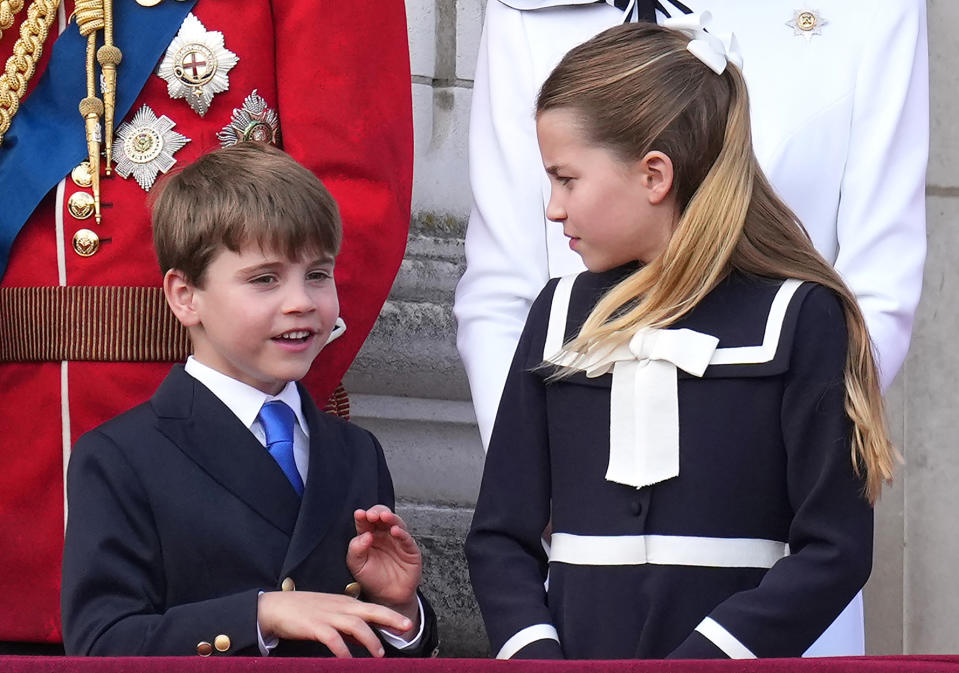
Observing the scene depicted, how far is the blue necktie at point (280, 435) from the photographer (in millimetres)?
2639

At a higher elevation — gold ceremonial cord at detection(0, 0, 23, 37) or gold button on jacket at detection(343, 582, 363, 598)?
gold ceremonial cord at detection(0, 0, 23, 37)

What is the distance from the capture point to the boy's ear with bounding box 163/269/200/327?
2686 millimetres

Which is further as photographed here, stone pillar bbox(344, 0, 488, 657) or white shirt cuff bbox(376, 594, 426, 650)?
stone pillar bbox(344, 0, 488, 657)

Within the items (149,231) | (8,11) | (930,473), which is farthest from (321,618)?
(930,473)

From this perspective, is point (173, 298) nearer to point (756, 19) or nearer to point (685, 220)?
point (685, 220)

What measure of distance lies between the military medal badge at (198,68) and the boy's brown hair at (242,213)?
164 mm

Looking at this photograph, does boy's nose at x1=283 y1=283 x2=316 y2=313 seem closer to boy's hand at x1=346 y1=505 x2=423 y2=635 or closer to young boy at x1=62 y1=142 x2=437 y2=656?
young boy at x1=62 y1=142 x2=437 y2=656

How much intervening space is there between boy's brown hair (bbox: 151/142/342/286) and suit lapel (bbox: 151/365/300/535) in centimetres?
19

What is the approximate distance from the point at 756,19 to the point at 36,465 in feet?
4.46

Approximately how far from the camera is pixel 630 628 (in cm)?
241

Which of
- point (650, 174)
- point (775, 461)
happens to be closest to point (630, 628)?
point (775, 461)

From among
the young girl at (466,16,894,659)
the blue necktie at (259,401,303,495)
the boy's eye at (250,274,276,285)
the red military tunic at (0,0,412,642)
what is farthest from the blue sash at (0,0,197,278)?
the young girl at (466,16,894,659)

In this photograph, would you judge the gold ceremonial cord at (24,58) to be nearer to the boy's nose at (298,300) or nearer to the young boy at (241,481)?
the young boy at (241,481)

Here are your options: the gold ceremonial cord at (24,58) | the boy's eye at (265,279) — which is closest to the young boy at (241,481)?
the boy's eye at (265,279)
